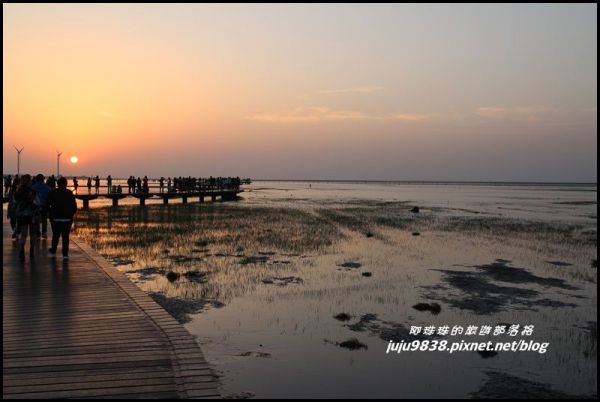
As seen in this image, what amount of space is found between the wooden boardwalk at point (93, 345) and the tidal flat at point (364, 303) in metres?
1.07

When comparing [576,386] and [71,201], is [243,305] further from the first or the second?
[576,386]

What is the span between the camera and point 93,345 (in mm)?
6141

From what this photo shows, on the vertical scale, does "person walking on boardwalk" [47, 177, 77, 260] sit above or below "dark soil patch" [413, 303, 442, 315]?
above

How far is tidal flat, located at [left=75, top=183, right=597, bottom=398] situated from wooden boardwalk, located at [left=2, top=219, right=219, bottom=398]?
1066mm

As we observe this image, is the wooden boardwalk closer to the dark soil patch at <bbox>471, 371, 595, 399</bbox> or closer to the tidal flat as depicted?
the tidal flat

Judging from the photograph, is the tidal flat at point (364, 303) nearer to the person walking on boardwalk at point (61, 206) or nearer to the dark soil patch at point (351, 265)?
the dark soil patch at point (351, 265)

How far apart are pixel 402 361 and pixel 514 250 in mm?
13776

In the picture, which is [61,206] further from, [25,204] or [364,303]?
[364,303]

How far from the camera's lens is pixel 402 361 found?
780 cm

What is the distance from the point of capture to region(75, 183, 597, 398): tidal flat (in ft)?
23.4

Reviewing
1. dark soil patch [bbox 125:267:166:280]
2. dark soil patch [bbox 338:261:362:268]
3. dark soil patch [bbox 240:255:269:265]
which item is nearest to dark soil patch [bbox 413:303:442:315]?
dark soil patch [bbox 338:261:362:268]

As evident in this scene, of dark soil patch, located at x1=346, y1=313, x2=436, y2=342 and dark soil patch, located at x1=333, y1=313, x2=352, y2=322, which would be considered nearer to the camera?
dark soil patch, located at x1=346, y1=313, x2=436, y2=342

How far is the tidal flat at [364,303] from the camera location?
714 centimetres

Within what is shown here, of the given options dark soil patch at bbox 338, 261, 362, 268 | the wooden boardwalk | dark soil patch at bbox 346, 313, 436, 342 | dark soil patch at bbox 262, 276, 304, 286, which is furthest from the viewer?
dark soil patch at bbox 338, 261, 362, 268
